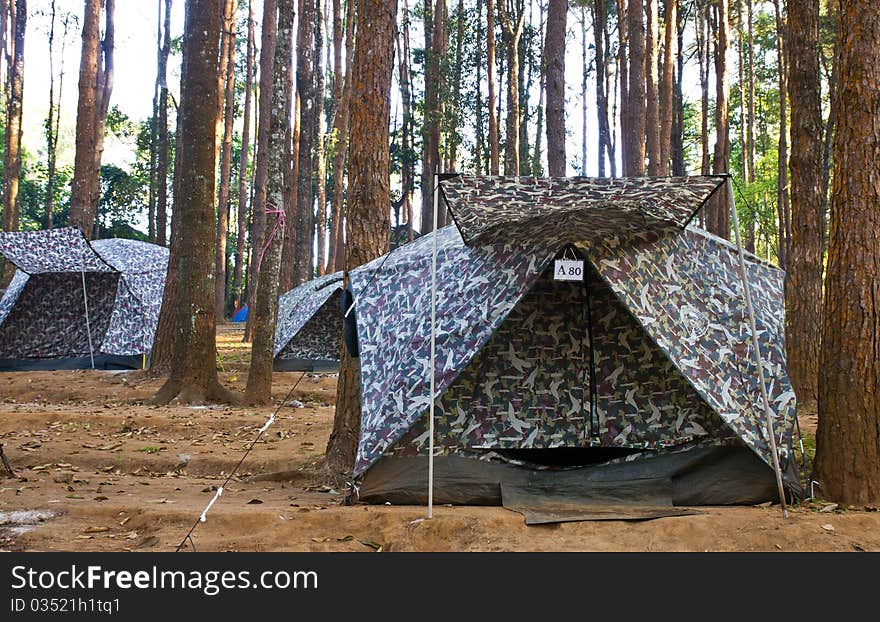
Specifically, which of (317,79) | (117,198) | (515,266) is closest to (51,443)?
(515,266)

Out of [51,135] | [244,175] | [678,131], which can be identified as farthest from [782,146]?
[51,135]

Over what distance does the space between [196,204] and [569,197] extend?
629cm

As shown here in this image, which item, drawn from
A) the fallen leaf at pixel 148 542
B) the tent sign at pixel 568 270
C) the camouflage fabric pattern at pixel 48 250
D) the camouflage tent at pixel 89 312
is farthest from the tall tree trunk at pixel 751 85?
the fallen leaf at pixel 148 542

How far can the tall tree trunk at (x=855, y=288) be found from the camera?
5.41 metres

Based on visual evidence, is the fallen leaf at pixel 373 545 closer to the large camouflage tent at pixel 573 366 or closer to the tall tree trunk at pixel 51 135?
the large camouflage tent at pixel 573 366

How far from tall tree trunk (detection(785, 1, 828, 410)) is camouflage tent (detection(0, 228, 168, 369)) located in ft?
33.2

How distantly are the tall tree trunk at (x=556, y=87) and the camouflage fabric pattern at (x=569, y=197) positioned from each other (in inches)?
261

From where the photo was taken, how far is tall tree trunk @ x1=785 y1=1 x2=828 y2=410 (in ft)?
26.8

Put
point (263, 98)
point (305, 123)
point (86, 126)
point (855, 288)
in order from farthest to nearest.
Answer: point (263, 98) → point (305, 123) → point (86, 126) → point (855, 288)

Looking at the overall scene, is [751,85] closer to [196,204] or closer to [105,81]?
[105,81]

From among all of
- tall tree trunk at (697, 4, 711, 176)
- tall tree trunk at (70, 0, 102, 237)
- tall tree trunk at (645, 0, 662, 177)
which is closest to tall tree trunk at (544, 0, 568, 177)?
tall tree trunk at (645, 0, 662, 177)

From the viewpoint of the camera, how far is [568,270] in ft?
18.7

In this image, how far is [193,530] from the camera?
16.9 ft
